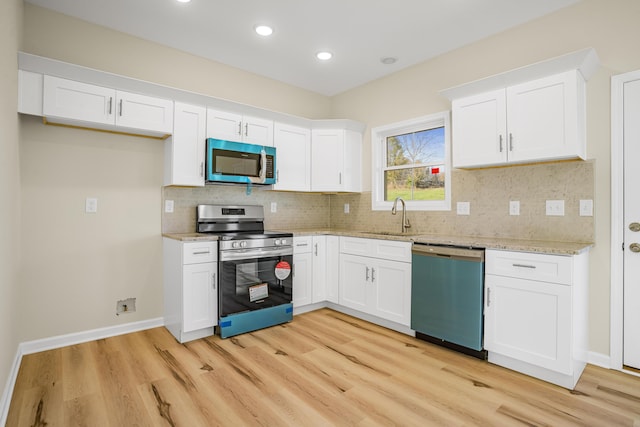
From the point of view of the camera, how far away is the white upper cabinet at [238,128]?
3334 millimetres

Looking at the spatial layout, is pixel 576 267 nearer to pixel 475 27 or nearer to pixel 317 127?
pixel 475 27

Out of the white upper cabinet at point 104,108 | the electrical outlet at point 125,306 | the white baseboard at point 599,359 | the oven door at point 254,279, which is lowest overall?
the white baseboard at point 599,359

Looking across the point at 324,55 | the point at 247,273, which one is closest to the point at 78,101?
the point at 247,273

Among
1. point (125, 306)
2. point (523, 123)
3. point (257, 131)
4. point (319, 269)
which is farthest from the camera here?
point (319, 269)

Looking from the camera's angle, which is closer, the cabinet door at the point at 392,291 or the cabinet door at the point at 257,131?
the cabinet door at the point at 392,291

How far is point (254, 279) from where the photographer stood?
3236 mm

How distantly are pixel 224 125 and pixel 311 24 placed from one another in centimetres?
124

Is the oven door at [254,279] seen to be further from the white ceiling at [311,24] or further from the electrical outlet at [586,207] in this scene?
the electrical outlet at [586,207]

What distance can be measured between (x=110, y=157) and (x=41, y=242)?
A: 0.87 m

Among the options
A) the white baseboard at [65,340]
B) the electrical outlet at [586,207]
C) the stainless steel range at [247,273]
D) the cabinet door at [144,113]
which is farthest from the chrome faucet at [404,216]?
the white baseboard at [65,340]

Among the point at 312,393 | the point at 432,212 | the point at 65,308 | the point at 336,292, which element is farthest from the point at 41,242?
the point at 432,212

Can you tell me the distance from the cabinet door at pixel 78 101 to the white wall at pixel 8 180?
203 mm

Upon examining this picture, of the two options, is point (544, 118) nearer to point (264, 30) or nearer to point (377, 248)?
point (377, 248)

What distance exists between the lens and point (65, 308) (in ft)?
9.32
